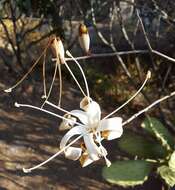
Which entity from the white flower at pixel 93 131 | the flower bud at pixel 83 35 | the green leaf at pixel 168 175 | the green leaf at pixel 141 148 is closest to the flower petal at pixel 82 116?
the white flower at pixel 93 131

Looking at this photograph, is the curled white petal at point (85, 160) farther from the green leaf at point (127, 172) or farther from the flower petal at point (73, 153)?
the green leaf at point (127, 172)

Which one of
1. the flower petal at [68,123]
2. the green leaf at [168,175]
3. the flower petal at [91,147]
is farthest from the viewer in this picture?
the green leaf at [168,175]

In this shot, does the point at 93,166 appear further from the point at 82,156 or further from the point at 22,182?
the point at 82,156

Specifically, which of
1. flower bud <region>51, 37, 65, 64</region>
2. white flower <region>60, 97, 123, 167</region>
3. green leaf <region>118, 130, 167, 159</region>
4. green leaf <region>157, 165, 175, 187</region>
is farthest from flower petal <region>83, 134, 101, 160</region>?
green leaf <region>118, 130, 167, 159</region>

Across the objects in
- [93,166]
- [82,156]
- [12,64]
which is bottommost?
[93,166]

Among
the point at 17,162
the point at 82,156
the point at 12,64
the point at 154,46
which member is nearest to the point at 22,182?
the point at 17,162

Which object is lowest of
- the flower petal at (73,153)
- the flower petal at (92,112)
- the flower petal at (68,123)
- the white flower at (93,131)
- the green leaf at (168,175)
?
the green leaf at (168,175)
